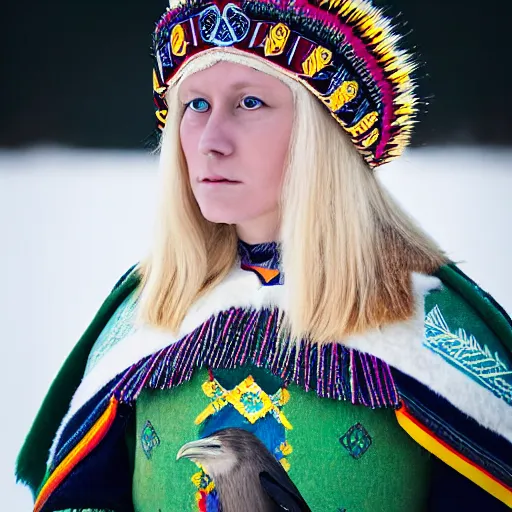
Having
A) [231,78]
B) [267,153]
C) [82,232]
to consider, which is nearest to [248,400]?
[267,153]

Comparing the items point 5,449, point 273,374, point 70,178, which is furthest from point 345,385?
point 70,178

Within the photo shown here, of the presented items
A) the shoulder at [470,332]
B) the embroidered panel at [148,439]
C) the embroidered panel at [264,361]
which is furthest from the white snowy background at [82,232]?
the shoulder at [470,332]

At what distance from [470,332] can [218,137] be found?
48 cm

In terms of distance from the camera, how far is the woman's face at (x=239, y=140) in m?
1.41

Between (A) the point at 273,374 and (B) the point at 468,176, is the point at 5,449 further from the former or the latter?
(B) the point at 468,176

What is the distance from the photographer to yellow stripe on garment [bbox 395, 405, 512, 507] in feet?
4.42

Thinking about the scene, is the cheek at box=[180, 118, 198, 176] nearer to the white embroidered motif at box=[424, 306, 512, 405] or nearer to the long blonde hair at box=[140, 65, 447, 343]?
the long blonde hair at box=[140, 65, 447, 343]

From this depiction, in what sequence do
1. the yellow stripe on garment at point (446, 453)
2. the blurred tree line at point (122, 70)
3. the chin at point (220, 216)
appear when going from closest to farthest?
1. the yellow stripe on garment at point (446, 453)
2. the chin at point (220, 216)
3. the blurred tree line at point (122, 70)

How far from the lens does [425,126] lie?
5102 millimetres

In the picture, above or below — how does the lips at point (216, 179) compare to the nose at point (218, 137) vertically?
below

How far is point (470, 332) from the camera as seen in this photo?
143cm

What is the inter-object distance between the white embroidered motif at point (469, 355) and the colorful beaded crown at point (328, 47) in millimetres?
284

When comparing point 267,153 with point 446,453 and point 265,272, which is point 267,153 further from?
point 446,453

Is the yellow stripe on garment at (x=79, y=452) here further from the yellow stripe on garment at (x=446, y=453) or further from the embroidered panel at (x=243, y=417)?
the yellow stripe on garment at (x=446, y=453)
